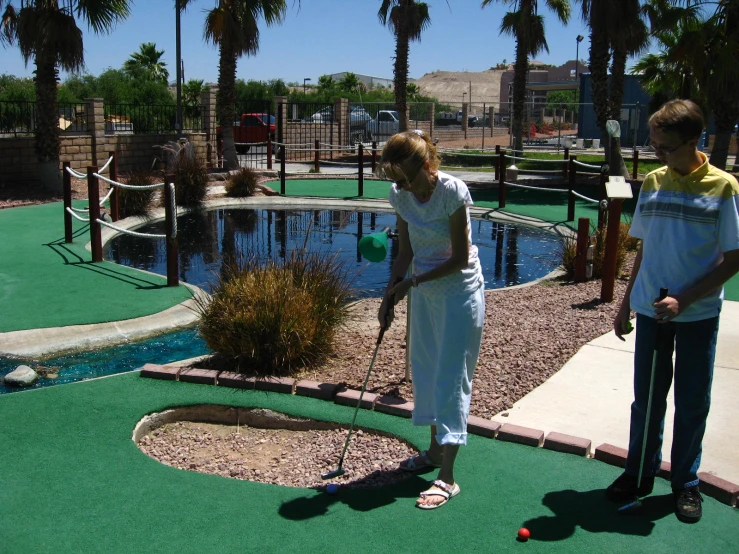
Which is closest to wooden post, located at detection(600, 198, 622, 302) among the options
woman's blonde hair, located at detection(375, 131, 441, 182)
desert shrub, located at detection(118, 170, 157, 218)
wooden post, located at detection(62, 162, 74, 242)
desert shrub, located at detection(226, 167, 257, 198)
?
woman's blonde hair, located at detection(375, 131, 441, 182)

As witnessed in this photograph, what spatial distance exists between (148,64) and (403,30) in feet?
154

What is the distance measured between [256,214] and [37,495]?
1297 cm

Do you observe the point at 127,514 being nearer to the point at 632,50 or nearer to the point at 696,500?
the point at 696,500

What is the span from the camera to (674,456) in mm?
3918

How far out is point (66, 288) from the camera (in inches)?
349

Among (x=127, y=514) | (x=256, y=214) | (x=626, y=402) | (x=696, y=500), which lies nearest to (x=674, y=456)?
(x=696, y=500)

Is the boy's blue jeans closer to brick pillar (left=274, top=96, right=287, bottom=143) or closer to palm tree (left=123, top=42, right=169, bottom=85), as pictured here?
brick pillar (left=274, top=96, right=287, bottom=143)

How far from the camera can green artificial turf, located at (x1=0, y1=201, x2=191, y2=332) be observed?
7754mm

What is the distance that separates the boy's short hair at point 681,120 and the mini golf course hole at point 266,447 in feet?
7.32

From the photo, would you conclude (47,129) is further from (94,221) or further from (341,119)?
(341,119)

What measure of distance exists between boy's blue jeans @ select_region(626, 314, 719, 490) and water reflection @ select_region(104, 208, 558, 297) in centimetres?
514

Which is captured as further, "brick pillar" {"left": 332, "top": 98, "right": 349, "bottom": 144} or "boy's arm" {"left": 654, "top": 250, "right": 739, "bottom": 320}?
"brick pillar" {"left": 332, "top": 98, "right": 349, "bottom": 144}

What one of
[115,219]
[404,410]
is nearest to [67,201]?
[115,219]

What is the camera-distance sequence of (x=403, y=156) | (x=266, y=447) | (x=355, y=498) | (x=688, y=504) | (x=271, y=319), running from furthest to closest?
1. (x=271, y=319)
2. (x=266, y=447)
3. (x=355, y=498)
4. (x=688, y=504)
5. (x=403, y=156)
